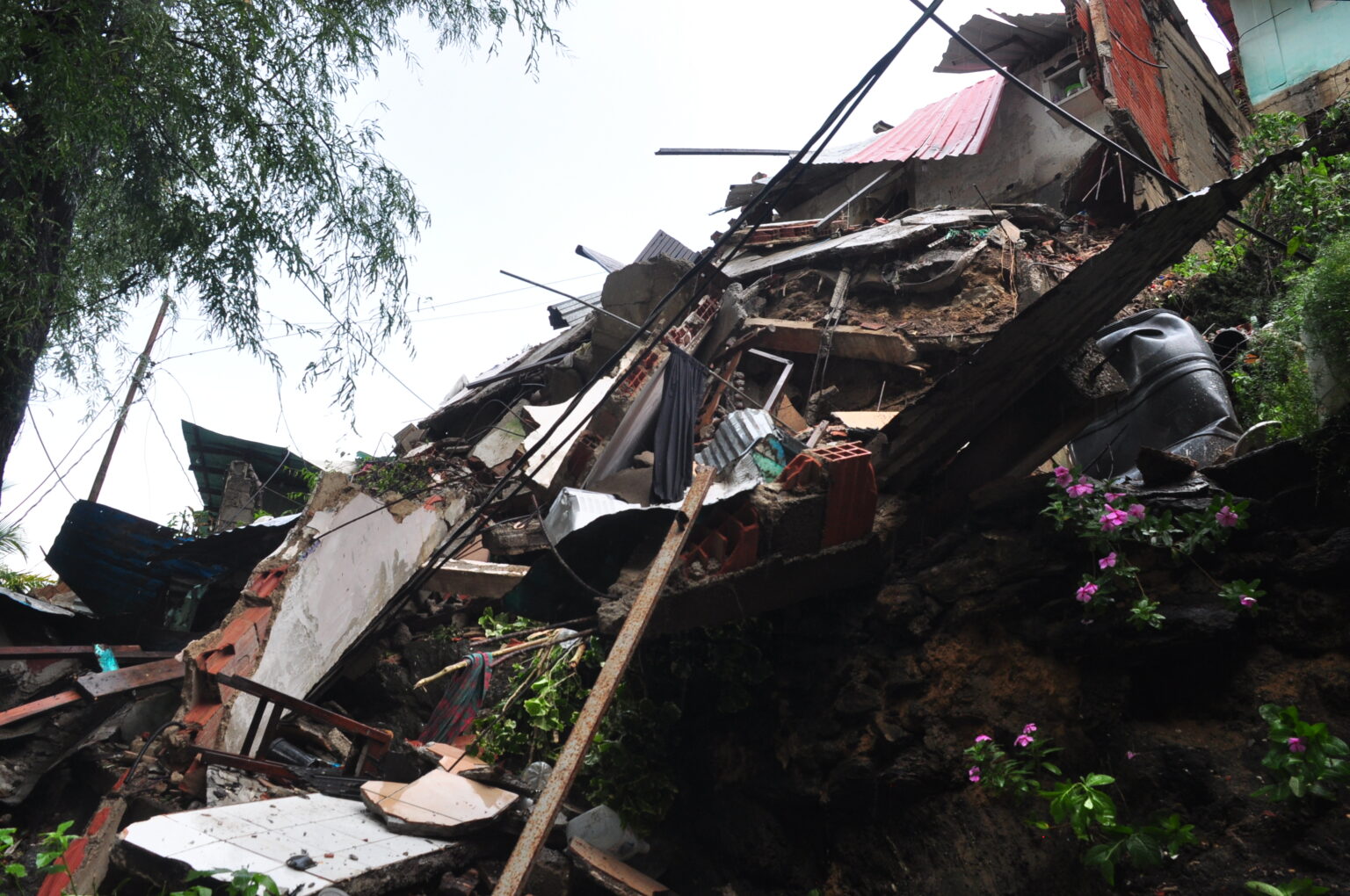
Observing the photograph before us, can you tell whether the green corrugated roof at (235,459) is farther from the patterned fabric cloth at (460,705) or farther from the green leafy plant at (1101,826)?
the green leafy plant at (1101,826)

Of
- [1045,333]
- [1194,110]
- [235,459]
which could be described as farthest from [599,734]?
[1194,110]

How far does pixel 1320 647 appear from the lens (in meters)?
3.08

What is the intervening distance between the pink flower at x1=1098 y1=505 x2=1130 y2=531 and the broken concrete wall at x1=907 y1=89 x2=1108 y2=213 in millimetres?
10372

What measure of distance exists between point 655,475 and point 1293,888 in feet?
18.9

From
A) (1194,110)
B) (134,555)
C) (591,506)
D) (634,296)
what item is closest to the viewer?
(591,506)

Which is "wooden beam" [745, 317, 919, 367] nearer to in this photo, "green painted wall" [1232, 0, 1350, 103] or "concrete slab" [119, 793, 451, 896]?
"green painted wall" [1232, 0, 1350, 103]

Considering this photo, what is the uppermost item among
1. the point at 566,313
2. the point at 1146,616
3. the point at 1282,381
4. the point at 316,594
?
the point at 566,313

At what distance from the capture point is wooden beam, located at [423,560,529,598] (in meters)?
8.48

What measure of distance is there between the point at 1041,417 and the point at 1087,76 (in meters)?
11.0

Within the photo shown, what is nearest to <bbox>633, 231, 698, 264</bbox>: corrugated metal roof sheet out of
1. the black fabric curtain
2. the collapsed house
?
the collapsed house

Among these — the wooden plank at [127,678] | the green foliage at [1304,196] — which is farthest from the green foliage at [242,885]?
the green foliage at [1304,196]

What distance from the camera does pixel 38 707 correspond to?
26.7 ft

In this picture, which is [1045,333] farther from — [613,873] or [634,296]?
[634,296]

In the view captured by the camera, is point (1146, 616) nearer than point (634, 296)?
Yes
